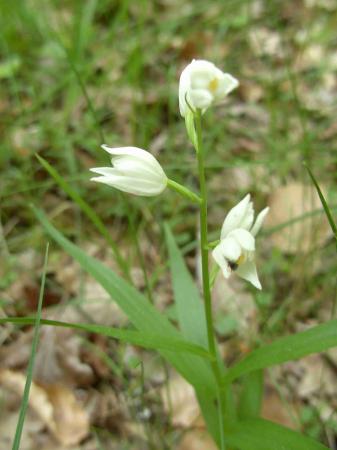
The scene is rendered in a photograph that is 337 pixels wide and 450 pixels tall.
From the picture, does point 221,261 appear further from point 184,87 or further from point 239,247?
point 184,87

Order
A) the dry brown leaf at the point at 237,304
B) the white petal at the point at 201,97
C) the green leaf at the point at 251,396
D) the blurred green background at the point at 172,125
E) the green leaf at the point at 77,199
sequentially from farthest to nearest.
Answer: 1. the blurred green background at the point at 172,125
2. the dry brown leaf at the point at 237,304
3. the green leaf at the point at 251,396
4. the green leaf at the point at 77,199
5. the white petal at the point at 201,97

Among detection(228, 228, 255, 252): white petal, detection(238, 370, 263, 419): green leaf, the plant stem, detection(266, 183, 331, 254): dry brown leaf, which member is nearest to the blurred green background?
detection(266, 183, 331, 254): dry brown leaf

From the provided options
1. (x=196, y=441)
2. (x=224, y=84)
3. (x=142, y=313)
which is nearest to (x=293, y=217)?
(x=196, y=441)

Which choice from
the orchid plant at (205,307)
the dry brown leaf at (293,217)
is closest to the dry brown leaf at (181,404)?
the orchid plant at (205,307)

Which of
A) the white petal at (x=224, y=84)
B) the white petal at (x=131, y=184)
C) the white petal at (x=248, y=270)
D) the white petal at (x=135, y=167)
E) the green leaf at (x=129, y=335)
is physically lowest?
the green leaf at (x=129, y=335)

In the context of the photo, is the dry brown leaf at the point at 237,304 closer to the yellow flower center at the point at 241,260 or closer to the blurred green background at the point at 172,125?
the blurred green background at the point at 172,125

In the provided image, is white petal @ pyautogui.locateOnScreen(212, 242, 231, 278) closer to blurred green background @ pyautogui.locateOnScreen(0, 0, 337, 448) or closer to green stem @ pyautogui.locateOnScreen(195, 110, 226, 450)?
green stem @ pyautogui.locateOnScreen(195, 110, 226, 450)

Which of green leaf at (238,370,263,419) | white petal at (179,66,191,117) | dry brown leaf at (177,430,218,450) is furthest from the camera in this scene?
dry brown leaf at (177,430,218,450)
